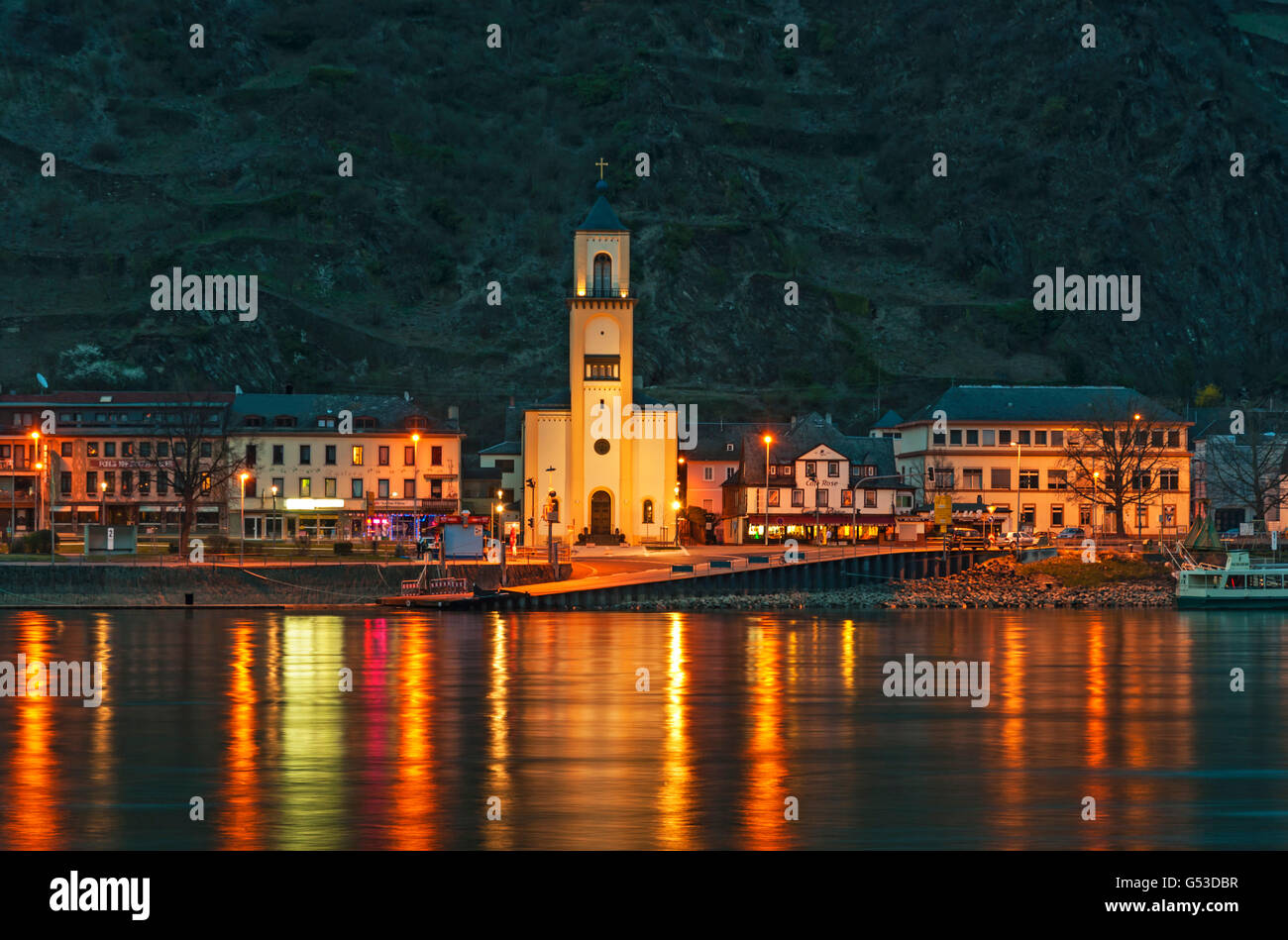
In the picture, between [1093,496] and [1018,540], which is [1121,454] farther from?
[1018,540]

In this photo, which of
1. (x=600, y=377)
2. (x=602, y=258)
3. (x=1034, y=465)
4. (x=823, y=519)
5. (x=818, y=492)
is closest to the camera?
(x=600, y=377)

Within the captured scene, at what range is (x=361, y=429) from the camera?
12375 cm

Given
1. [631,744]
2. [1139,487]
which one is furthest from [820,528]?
[631,744]

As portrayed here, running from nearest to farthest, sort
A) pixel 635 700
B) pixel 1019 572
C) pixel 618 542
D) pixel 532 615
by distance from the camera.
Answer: pixel 635 700, pixel 532 615, pixel 1019 572, pixel 618 542

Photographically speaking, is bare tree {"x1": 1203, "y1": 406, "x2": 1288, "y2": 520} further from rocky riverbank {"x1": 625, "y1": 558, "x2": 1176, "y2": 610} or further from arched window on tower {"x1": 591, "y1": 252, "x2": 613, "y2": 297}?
arched window on tower {"x1": 591, "y1": 252, "x2": 613, "y2": 297}

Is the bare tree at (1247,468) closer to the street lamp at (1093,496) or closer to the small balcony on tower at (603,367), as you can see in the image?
the street lamp at (1093,496)

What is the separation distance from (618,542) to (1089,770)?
82.9 metres

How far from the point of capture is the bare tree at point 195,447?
114188 millimetres

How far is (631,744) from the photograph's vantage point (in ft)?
140

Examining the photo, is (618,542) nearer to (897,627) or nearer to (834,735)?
(897,627)

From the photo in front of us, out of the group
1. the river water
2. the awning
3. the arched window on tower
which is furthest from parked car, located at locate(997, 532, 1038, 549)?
the river water

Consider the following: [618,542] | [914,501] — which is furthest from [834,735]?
[914,501]

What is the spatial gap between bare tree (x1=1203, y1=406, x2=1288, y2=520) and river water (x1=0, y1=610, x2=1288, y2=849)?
57073 millimetres

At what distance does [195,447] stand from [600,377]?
27659 mm
